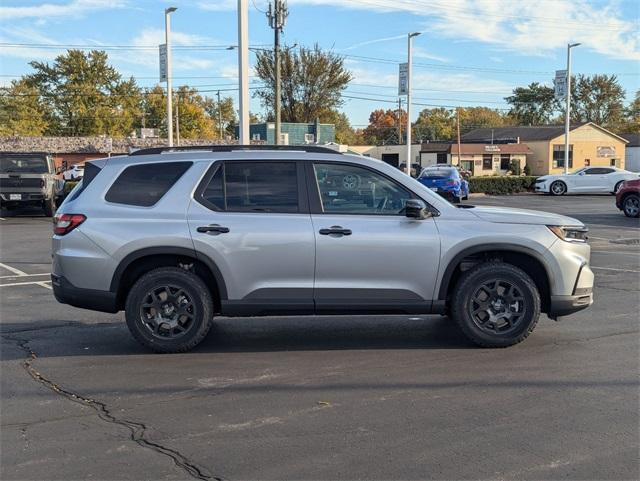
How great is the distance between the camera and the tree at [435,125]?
119375 millimetres

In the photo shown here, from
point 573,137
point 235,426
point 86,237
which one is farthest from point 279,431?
point 573,137

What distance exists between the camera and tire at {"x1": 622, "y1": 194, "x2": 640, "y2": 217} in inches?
835

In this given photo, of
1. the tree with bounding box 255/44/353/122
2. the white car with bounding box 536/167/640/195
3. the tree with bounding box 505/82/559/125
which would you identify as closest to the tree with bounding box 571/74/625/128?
the tree with bounding box 505/82/559/125

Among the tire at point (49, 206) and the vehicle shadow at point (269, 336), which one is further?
the tire at point (49, 206)

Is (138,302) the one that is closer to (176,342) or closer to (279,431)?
(176,342)

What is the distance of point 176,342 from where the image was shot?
6.28 metres

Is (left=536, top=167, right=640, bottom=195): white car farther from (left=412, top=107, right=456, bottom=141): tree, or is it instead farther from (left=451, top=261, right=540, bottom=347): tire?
(left=412, top=107, right=456, bottom=141): tree

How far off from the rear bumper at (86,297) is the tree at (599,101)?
107549mm

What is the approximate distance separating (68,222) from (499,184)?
115 feet

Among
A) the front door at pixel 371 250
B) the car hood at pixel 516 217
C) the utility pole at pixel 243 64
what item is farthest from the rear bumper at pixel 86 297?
the utility pole at pixel 243 64

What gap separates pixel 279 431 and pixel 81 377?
214 centimetres

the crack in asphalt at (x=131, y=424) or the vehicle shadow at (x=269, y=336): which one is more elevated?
the vehicle shadow at (x=269, y=336)

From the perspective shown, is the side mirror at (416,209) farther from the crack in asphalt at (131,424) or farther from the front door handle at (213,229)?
the crack in asphalt at (131,424)

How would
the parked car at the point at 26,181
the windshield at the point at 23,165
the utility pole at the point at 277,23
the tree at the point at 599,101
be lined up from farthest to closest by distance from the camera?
the tree at the point at 599,101 → the utility pole at the point at 277,23 → the windshield at the point at 23,165 → the parked car at the point at 26,181
